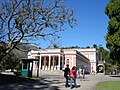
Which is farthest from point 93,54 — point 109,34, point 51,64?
point 109,34

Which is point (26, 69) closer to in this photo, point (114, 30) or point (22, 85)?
point (22, 85)

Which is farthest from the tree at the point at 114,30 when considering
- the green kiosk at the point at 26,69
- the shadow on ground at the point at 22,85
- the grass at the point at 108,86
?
the shadow on ground at the point at 22,85

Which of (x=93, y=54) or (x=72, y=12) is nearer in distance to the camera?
(x=72, y=12)

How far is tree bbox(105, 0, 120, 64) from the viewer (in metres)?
37.4

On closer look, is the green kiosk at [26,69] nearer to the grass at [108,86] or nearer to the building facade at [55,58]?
the grass at [108,86]

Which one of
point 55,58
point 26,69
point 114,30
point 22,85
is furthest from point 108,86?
point 55,58

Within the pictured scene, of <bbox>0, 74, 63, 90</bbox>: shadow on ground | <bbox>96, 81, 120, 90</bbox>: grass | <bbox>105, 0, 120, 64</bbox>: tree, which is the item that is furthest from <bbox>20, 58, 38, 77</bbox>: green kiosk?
<bbox>105, 0, 120, 64</bbox>: tree

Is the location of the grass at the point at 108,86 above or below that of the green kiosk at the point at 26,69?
below

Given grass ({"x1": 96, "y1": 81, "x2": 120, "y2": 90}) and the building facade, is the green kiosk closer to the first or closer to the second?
grass ({"x1": 96, "y1": 81, "x2": 120, "y2": 90})

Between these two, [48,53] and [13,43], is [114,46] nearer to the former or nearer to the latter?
[13,43]

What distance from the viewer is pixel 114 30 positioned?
38.8 meters

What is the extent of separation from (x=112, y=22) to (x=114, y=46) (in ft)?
12.8

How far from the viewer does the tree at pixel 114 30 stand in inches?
1474

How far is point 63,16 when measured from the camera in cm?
2352
